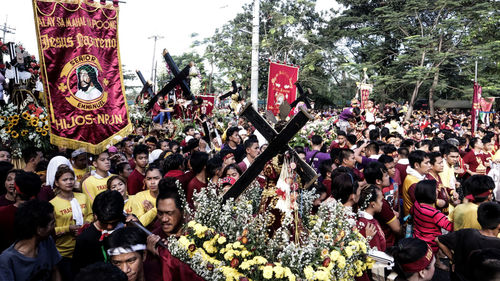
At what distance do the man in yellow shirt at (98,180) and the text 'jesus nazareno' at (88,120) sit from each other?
47 cm

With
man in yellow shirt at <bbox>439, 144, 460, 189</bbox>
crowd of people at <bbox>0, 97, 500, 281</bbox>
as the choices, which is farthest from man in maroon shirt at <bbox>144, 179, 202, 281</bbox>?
man in yellow shirt at <bbox>439, 144, 460, 189</bbox>

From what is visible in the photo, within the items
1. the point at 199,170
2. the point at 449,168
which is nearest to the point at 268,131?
the point at 199,170

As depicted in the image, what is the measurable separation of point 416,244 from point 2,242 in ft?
12.7

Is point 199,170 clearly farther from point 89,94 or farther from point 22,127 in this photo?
point 22,127

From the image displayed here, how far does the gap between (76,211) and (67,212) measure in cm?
12

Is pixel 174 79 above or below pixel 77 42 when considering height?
below

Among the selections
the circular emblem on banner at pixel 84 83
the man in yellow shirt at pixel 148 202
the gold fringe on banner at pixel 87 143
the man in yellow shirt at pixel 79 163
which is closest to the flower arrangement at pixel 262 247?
the man in yellow shirt at pixel 148 202

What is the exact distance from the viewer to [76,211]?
3971 mm

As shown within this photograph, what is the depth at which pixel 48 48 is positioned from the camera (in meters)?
4.59

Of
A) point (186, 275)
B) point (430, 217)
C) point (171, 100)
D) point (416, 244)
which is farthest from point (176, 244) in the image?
point (171, 100)

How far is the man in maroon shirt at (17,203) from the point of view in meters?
3.41

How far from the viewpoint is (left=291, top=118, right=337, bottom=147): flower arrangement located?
28.9 ft

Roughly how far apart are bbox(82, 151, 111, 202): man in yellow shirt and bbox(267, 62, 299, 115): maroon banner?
5902 mm

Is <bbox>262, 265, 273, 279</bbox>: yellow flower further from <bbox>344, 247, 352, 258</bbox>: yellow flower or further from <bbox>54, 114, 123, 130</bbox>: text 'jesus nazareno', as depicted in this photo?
<bbox>54, 114, 123, 130</bbox>: text 'jesus nazareno'
